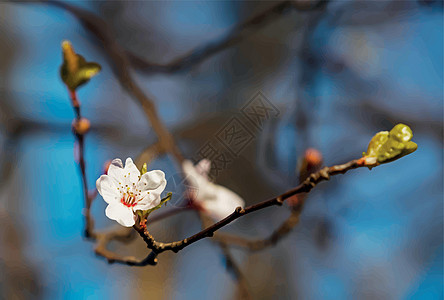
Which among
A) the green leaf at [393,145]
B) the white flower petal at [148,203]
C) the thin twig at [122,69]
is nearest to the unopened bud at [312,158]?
the green leaf at [393,145]

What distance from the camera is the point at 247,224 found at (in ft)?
7.87

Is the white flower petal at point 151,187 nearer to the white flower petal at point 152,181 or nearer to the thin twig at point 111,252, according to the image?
the white flower petal at point 152,181

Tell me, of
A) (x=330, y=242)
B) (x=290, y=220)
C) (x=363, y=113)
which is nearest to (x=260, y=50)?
(x=363, y=113)

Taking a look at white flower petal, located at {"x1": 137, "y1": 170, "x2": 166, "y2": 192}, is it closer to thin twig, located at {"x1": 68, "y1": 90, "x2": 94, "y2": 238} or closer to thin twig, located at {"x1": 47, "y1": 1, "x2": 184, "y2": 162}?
thin twig, located at {"x1": 68, "y1": 90, "x2": 94, "y2": 238}

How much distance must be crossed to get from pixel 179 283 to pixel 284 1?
1.83 meters

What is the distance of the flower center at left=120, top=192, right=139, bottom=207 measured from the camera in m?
0.55

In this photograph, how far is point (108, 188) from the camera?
58 cm

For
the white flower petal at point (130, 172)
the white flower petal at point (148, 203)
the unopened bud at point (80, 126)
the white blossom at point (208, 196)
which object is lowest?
the white blossom at point (208, 196)

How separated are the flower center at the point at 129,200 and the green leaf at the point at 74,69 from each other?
0.63ft

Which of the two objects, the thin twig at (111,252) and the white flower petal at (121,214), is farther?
the thin twig at (111,252)

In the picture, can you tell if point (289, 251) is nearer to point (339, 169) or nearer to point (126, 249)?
point (126, 249)

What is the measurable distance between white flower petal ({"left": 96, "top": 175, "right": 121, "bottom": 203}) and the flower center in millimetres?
11

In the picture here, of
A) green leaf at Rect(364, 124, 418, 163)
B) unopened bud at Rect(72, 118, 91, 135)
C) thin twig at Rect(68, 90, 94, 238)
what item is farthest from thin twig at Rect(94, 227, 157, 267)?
green leaf at Rect(364, 124, 418, 163)

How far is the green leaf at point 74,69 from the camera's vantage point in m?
0.60
